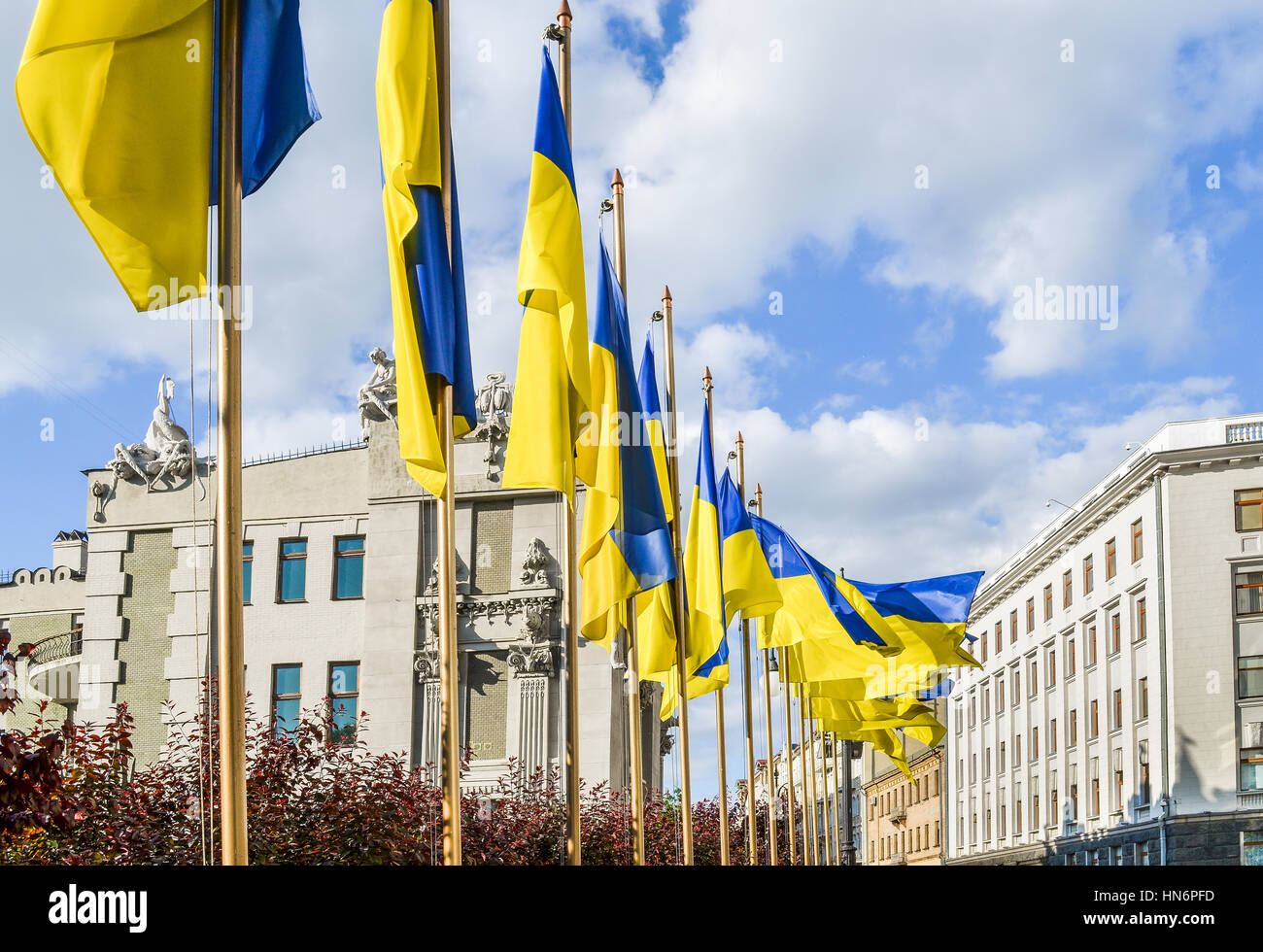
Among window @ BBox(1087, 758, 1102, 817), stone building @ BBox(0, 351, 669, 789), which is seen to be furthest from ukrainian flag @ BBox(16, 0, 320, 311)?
window @ BBox(1087, 758, 1102, 817)

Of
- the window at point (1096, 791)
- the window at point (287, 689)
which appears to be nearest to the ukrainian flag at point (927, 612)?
the window at point (287, 689)

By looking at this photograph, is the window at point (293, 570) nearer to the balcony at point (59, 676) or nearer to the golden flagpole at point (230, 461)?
the balcony at point (59, 676)

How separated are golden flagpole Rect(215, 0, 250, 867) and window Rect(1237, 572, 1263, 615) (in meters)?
62.9

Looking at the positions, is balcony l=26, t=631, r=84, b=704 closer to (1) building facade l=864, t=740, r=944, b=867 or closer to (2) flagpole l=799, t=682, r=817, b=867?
(2) flagpole l=799, t=682, r=817, b=867

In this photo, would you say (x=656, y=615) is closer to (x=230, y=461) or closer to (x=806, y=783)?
(x=230, y=461)

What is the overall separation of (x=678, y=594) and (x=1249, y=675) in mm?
52002

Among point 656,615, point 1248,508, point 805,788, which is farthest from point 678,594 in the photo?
point 1248,508

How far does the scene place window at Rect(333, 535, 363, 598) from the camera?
39.3 meters

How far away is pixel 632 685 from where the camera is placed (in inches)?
634

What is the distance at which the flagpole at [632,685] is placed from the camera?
1513 cm

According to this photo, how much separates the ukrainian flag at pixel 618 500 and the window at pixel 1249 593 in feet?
181
